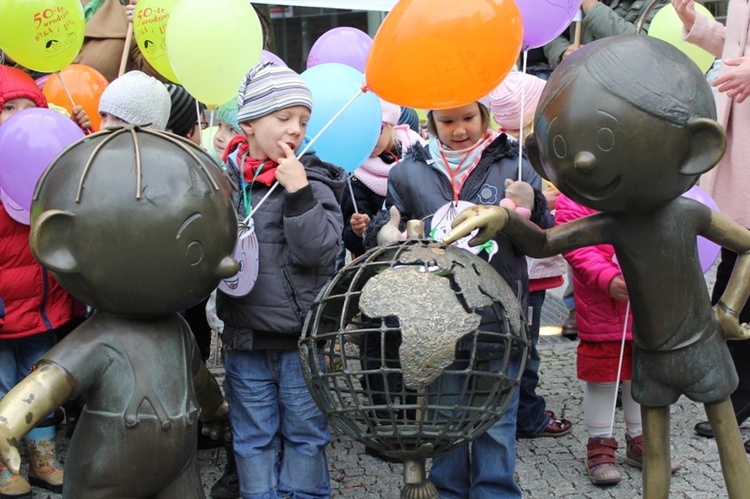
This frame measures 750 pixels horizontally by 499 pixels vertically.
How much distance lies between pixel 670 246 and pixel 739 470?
81 centimetres

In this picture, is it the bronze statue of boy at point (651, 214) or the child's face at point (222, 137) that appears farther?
the child's face at point (222, 137)

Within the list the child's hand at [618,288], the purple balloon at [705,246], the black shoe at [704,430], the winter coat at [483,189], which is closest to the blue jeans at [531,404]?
the child's hand at [618,288]

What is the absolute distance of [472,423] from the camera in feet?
7.41

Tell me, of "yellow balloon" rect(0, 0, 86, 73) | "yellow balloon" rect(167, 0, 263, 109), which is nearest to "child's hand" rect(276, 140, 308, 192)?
"yellow balloon" rect(167, 0, 263, 109)

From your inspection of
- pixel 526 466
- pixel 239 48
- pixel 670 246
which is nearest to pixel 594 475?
pixel 526 466

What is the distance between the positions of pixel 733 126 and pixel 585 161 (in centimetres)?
173

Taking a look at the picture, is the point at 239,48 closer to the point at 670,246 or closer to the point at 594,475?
the point at 670,246

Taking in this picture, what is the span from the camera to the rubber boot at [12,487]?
363cm

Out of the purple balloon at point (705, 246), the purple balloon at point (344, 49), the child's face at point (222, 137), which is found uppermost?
the purple balloon at point (705, 246)

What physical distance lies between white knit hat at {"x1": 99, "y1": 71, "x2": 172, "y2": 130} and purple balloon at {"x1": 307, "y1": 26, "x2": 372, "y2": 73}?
1453 mm

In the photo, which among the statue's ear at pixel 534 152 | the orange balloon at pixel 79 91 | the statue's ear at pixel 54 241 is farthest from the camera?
the orange balloon at pixel 79 91

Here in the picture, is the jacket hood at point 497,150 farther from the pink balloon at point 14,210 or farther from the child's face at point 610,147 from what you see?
the pink balloon at point 14,210

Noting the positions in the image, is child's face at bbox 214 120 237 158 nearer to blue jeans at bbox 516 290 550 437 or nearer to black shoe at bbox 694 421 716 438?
blue jeans at bbox 516 290 550 437

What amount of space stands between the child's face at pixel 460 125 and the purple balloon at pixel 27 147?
4.76 ft
